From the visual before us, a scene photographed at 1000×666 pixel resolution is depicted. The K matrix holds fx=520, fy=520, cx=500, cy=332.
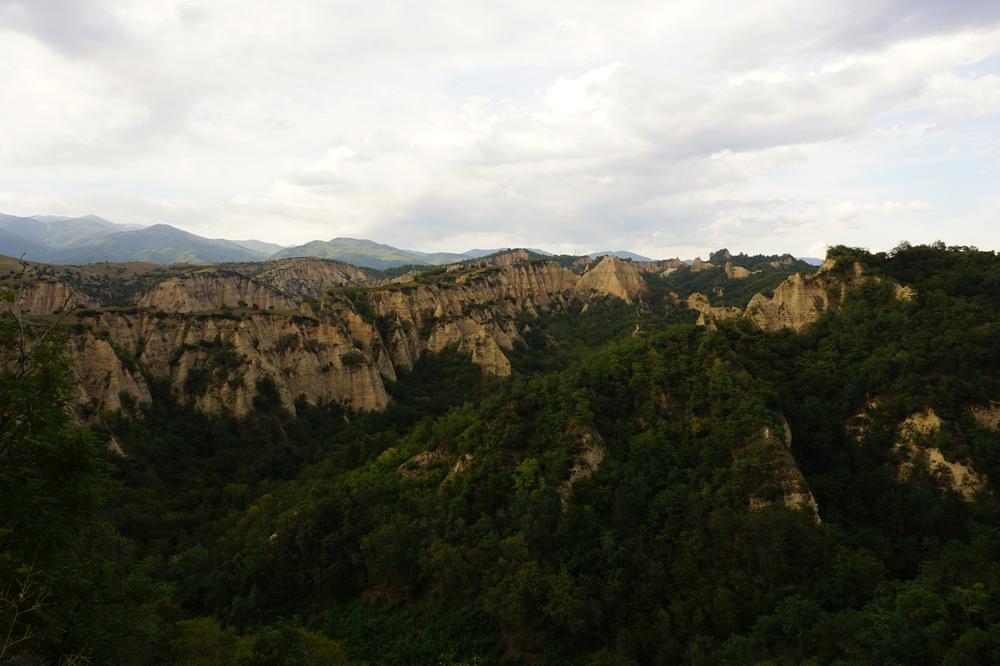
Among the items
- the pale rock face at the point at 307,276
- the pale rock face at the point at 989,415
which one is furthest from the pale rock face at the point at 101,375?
the pale rock face at the point at 307,276

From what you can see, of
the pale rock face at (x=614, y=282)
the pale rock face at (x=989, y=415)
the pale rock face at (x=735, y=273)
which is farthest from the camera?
the pale rock face at (x=735, y=273)

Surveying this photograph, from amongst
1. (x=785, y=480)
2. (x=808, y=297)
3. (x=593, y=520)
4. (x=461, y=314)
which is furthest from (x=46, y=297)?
(x=808, y=297)

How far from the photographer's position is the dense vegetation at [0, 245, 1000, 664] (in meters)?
17.1

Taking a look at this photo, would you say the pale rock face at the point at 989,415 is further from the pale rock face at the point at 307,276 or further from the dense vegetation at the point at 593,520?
the pale rock face at the point at 307,276

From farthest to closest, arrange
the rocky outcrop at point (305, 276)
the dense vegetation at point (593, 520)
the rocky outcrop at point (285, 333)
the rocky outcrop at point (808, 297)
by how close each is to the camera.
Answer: the rocky outcrop at point (305, 276), the rocky outcrop at point (285, 333), the rocky outcrop at point (808, 297), the dense vegetation at point (593, 520)

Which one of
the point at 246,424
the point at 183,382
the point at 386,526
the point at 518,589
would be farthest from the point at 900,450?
the point at 183,382

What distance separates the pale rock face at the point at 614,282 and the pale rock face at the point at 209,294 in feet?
226

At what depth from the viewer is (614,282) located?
121 metres

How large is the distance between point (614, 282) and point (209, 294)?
90718 millimetres

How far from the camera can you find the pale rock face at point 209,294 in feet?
347

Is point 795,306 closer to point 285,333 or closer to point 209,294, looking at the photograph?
point 285,333

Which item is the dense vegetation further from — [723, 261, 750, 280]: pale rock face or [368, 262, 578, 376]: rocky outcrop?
[723, 261, 750, 280]: pale rock face

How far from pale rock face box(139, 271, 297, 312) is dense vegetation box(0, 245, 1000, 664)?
67804mm

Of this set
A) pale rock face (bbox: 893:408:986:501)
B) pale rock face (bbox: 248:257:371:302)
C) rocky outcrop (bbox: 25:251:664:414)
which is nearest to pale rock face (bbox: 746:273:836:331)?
pale rock face (bbox: 893:408:986:501)
